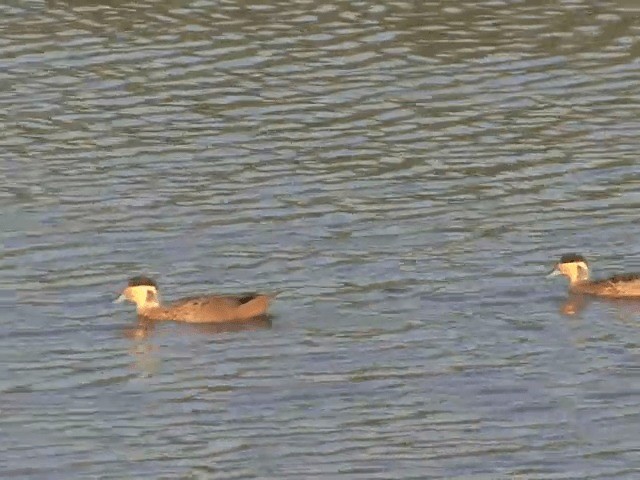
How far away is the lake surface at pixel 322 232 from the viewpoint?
64.6 ft

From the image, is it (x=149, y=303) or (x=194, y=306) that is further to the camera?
(x=149, y=303)

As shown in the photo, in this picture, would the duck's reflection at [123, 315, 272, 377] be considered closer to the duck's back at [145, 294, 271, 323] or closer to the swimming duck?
the duck's back at [145, 294, 271, 323]

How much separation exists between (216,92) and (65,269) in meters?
7.63

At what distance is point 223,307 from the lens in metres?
23.3

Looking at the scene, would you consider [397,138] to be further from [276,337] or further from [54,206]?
[276,337]

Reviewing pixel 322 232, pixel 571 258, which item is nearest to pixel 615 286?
pixel 571 258

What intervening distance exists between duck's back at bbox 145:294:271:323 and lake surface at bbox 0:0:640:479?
167 millimetres

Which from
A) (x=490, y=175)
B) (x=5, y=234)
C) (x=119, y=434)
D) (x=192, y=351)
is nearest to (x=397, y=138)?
(x=490, y=175)

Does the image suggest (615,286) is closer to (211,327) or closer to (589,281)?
→ (589,281)

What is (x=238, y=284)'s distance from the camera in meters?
24.5

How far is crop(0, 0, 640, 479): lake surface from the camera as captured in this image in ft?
64.6

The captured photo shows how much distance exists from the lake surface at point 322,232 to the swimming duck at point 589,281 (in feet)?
0.64

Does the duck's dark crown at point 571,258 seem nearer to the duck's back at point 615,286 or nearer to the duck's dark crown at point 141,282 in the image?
the duck's back at point 615,286

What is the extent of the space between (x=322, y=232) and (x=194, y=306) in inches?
124
